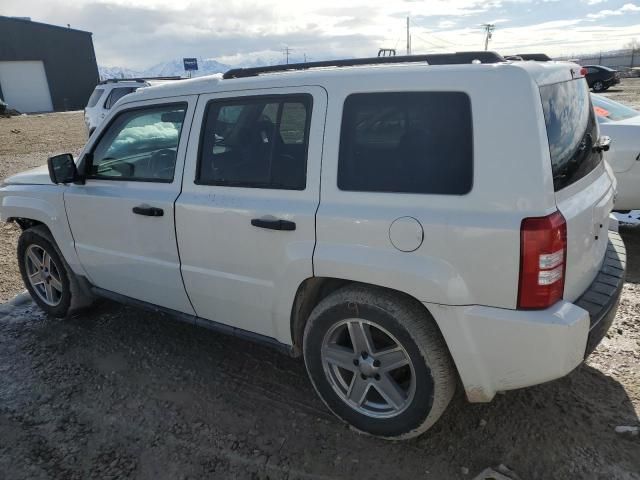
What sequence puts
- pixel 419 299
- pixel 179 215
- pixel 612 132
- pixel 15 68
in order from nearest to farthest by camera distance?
pixel 419 299 < pixel 179 215 < pixel 612 132 < pixel 15 68

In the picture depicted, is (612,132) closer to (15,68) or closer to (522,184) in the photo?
(522,184)

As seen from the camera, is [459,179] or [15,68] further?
[15,68]

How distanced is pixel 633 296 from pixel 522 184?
270cm

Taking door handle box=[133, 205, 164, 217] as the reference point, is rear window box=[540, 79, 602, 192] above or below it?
above

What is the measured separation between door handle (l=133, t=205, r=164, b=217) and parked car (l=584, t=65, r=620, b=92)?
90.4ft

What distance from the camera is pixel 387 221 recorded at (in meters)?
2.30

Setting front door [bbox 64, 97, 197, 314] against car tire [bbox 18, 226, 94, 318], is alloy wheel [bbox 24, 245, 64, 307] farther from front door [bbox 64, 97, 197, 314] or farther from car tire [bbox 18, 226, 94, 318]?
front door [bbox 64, 97, 197, 314]

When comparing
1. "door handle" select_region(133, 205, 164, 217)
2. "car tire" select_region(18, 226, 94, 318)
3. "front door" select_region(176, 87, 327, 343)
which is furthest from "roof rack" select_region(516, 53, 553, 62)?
"car tire" select_region(18, 226, 94, 318)

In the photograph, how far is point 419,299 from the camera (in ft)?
7.52

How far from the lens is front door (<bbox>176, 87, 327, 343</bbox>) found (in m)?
2.60

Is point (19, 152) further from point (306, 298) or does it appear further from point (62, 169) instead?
point (306, 298)

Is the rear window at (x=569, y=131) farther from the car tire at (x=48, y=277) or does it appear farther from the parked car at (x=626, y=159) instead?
the car tire at (x=48, y=277)

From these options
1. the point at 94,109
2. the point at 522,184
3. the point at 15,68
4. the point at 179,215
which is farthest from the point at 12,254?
the point at 15,68

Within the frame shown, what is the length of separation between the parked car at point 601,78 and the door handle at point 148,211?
90.4 ft
